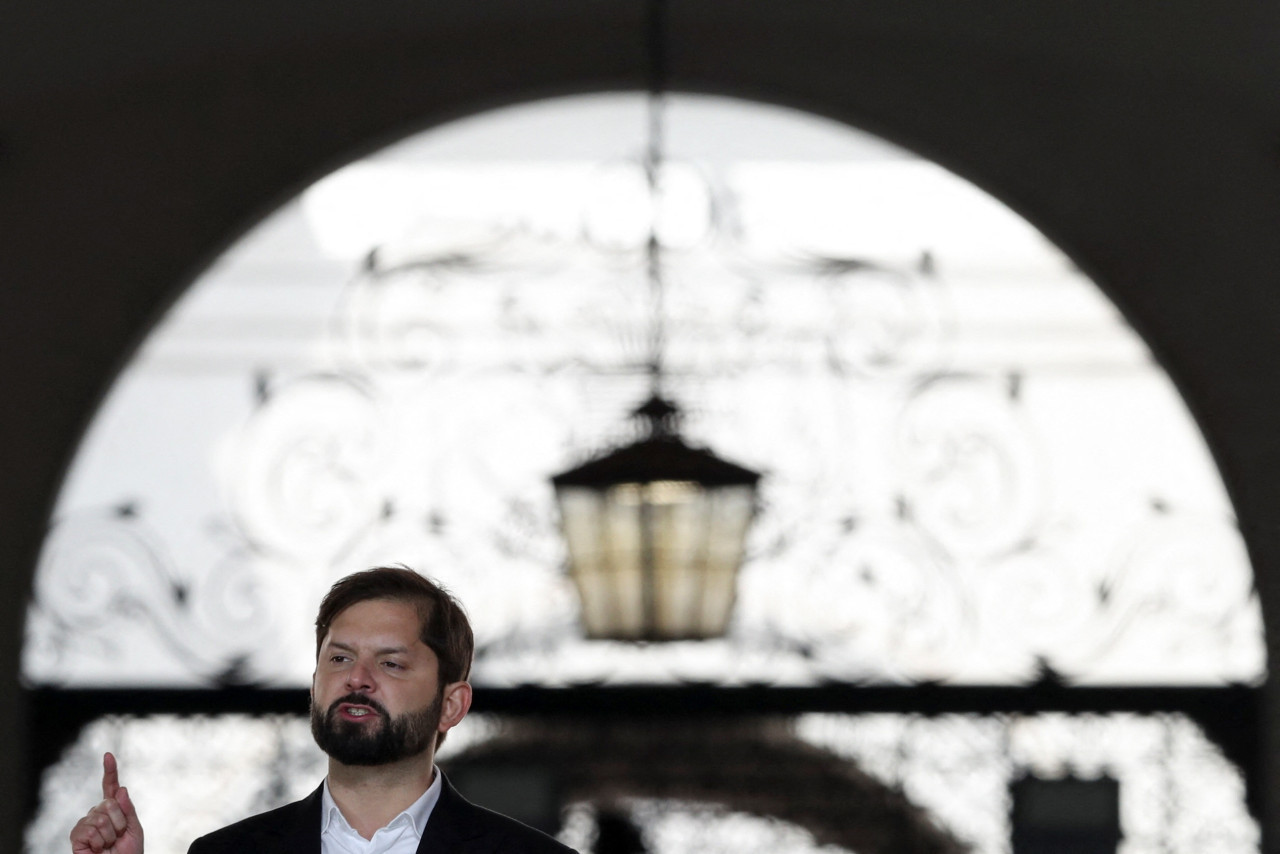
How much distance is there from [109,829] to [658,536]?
1246 millimetres

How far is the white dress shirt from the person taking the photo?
1.54m

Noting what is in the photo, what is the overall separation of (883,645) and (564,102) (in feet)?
4.66

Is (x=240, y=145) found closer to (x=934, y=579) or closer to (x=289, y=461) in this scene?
(x=289, y=461)

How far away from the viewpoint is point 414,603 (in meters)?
1.59

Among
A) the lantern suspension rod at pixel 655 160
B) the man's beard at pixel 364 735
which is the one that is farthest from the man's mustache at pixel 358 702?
the lantern suspension rod at pixel 655 160

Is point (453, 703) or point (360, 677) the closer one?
point (360, 677)

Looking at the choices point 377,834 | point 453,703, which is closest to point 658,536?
point 453,703

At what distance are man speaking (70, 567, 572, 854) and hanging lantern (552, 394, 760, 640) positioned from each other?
1.06m

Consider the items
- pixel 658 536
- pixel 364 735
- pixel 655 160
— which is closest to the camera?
pixel 364 735

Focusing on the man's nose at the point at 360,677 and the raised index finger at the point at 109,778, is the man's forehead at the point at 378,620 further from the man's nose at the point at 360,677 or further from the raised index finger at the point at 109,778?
the raised index finger at the point at 109,778

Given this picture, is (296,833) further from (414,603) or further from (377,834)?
(414,603)

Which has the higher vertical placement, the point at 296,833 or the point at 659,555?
Answer: the point at 659,555

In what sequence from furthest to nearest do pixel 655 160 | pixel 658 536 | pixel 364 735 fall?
pixel 655 160 < pixel 658 536 < pixel 364 735

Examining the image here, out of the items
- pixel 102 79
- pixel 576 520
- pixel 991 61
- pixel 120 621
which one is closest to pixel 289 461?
pixel 120 621
